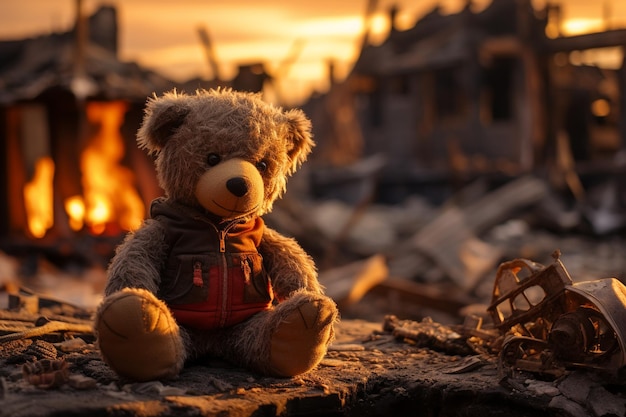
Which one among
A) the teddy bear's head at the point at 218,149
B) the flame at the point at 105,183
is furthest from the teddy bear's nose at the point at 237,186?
the flame at the point at 105,183

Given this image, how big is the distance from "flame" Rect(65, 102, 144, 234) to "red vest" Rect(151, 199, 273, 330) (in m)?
6.47

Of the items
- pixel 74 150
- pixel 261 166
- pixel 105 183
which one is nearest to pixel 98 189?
pixel 105 183

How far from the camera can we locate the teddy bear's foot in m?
3.14

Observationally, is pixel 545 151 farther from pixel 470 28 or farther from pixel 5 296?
pixel 5 296

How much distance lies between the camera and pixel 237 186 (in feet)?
11.5

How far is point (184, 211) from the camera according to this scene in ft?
12.3

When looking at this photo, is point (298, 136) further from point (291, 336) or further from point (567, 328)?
point (567, 328)

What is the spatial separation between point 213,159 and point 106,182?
687 cm

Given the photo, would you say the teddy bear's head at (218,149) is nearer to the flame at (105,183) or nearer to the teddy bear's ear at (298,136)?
the teddy bear's ear at (298,136)

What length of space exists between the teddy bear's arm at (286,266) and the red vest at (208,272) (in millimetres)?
92

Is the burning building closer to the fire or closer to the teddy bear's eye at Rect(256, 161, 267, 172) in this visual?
the fire

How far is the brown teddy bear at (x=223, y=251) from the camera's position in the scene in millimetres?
3482

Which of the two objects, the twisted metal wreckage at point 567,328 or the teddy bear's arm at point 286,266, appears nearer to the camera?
the twisted metal wreckage at point 567,328

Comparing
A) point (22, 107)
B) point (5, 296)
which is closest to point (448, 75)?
point (22, 107)
